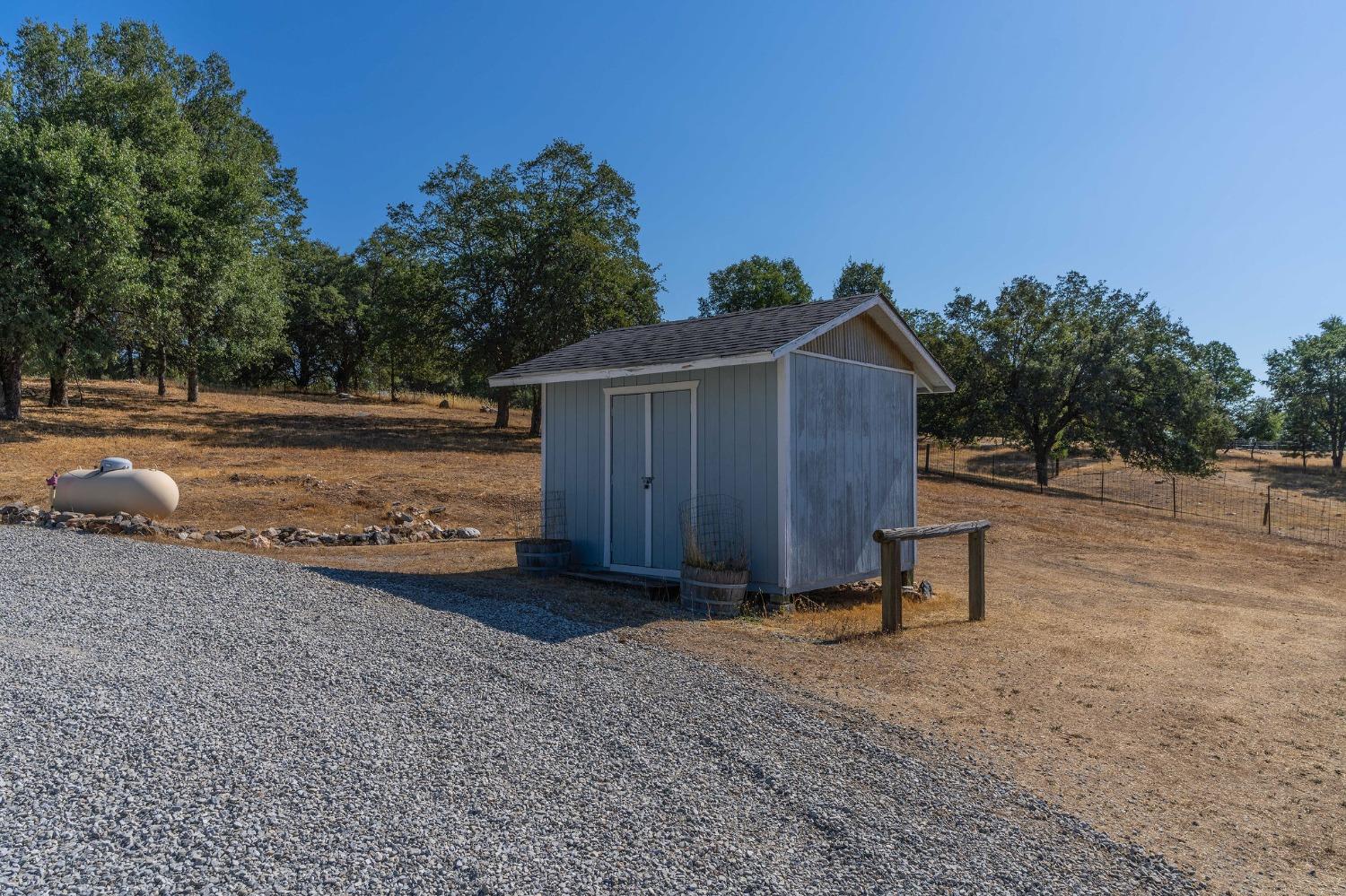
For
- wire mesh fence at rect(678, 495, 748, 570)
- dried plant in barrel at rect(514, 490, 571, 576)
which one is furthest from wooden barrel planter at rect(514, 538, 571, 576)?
wire mesh fence at rect(678, 495, 748, 570)

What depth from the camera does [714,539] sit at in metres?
7.94

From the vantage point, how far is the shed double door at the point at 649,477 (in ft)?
27.2

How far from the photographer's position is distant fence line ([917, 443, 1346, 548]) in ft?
69.9

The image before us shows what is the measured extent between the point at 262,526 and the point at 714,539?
7615mm

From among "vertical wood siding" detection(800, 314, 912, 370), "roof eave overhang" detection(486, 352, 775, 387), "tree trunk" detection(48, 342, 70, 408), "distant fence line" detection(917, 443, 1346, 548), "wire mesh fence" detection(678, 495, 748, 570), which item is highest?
"tree trunk" detection(48, 342, 70, 408)

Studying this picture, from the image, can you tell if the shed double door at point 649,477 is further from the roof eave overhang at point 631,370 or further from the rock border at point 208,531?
the rock border at point 208,531

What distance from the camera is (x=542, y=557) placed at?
880cm

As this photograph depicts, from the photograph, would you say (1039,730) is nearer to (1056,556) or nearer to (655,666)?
(655,666)

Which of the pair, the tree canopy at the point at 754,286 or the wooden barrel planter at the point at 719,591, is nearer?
the wooden barrel planter at the point at 719,591

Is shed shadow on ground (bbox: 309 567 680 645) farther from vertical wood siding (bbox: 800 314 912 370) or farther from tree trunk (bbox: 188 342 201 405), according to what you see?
tree trunk (bbox: 188 342 201 405)

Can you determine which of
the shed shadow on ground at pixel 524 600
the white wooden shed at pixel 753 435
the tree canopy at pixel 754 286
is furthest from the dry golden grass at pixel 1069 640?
the tree canopy at pixel 754 286

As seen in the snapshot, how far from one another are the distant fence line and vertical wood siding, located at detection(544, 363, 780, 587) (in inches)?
657

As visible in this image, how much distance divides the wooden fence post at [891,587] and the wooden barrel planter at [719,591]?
127 cm

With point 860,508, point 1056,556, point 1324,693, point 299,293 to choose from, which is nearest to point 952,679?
point 1324,693
